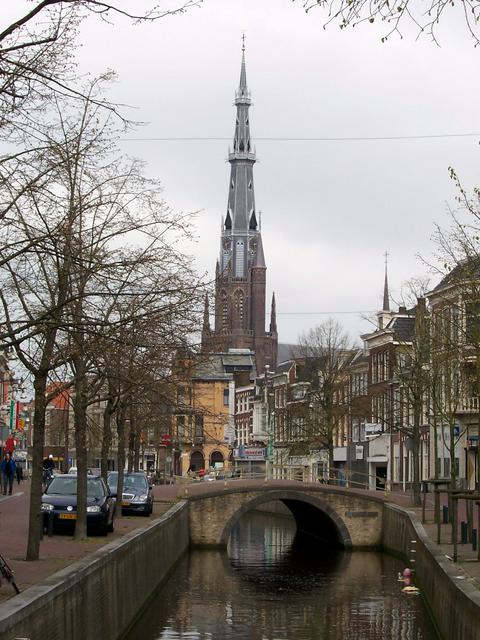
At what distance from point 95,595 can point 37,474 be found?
4023mm

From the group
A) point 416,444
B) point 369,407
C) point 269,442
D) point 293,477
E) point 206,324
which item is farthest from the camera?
point 269,442

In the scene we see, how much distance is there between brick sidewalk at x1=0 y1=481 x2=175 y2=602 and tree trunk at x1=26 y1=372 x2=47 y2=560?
313mm

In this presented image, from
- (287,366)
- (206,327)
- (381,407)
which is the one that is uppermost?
(287,366)

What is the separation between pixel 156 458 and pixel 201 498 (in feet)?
230

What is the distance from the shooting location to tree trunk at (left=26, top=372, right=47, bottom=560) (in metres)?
23.1

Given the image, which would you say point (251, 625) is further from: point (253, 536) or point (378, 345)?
point (378, 345)

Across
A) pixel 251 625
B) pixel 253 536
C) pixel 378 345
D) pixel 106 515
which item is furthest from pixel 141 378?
pixel 378 345

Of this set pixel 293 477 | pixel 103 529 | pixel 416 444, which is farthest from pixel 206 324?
pixel 293 477

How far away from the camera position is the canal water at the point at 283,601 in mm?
27891

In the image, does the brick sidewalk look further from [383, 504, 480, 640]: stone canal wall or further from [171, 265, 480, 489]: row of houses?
[383, 504, 480, 640]: stone canal wall

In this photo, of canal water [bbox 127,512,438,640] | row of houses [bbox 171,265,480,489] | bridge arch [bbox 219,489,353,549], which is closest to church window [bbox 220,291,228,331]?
row of houses [bbox 171,265,480,489]

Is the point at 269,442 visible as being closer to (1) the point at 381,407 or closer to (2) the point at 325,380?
(2) the point at 325,380

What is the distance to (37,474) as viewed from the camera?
2339cm

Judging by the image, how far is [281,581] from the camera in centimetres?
4056
